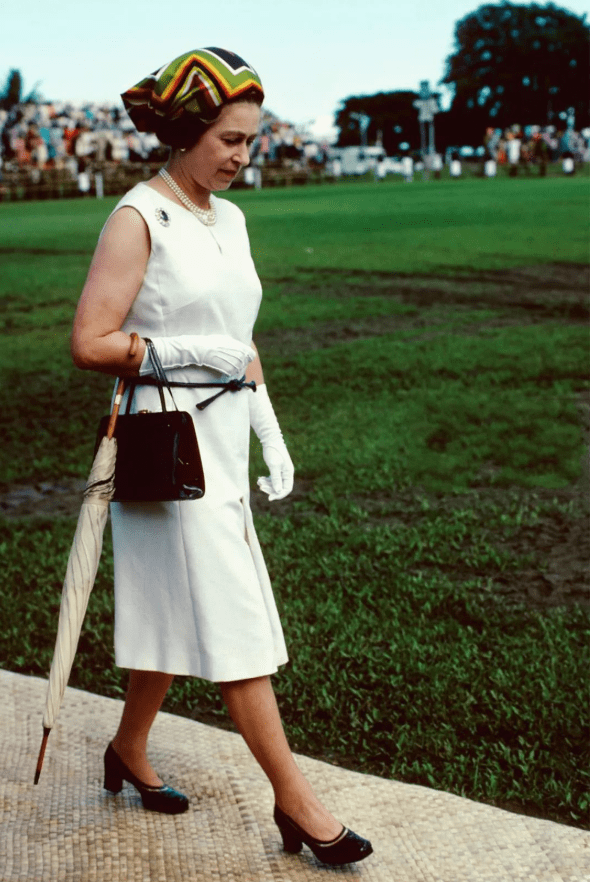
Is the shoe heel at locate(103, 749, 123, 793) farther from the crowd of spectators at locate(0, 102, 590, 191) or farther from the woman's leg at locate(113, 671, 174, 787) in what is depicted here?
the crowd of spectators at locate(0, 102, 590, 191)

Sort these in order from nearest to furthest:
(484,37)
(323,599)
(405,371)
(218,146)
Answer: (218,146) → (323,599) → (405,371) → (484,37)

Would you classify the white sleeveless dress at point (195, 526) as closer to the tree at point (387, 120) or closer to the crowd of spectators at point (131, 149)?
the crowd of spectators at point (131, 149)

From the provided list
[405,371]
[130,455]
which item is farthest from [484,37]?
[130,455]

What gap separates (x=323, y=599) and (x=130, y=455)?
225 centimetres

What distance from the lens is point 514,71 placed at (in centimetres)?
10100

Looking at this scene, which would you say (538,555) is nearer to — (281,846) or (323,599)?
(323,599)

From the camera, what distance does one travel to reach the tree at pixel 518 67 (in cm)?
9800

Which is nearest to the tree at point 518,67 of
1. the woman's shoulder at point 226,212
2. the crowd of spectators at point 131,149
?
the crowd of spectators at point 131,149

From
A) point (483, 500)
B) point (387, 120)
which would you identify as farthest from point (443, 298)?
point (387, 120)

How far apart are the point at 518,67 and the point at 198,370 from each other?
345 ft

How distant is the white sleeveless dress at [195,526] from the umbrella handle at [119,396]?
1.4 inches

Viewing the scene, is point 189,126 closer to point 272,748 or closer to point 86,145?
point 272,748

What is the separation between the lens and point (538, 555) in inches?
205

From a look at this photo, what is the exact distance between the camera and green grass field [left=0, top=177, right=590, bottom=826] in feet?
11.9
